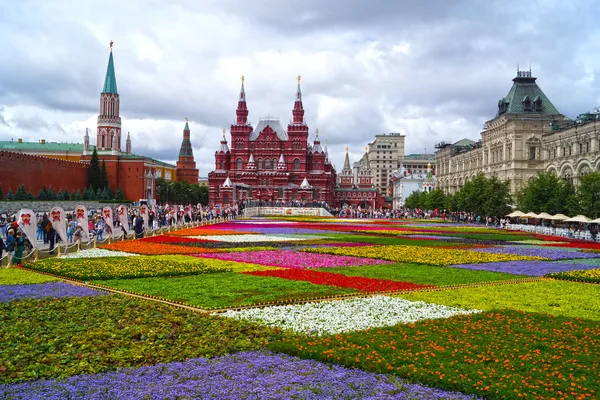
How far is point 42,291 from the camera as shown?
15.4 m

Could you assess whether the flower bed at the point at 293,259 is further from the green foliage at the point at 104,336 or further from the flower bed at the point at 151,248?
the green foliage at the point at 104,336

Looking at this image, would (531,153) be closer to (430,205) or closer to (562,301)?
(430,205)

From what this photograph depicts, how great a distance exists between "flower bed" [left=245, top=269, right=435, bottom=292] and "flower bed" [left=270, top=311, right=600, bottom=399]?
166 inches

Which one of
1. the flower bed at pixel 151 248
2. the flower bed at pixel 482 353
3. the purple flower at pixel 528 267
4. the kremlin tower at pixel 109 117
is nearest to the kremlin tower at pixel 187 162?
the kremlin tower at pixel 109 117

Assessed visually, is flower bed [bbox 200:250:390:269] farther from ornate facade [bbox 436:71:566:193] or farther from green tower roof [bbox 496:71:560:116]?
green tower roof [bbox 496:71:560:116]

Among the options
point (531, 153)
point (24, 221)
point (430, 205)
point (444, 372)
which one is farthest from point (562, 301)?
point (430, 205)

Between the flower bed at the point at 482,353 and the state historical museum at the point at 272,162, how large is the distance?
9852 cm

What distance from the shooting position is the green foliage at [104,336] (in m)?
9.23

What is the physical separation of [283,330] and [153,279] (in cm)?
761

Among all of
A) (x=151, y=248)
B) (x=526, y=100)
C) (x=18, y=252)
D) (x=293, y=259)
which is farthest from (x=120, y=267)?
(x=526, y=100)

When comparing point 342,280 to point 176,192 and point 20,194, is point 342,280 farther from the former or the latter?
point 176,192

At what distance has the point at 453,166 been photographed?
108812 mm

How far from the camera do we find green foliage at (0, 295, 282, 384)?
9234mm

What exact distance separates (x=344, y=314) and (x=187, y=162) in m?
164
